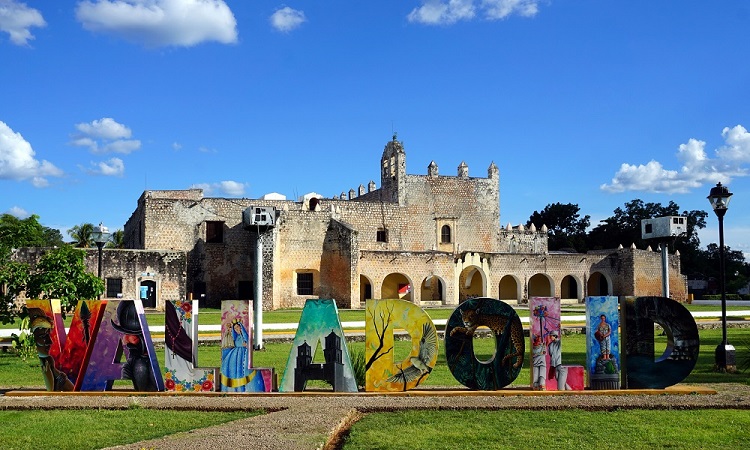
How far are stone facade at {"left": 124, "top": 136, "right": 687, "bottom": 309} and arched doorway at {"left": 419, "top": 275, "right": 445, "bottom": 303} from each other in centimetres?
5

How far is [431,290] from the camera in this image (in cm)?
3894

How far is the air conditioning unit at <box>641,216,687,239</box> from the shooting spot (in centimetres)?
2270

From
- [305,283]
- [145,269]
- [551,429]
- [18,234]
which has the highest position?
[18,234]

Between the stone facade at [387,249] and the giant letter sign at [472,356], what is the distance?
22.7 m

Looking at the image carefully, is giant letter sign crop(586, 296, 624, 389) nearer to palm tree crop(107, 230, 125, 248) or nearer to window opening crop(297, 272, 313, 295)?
window opening crop(297, 272, 313, 295)

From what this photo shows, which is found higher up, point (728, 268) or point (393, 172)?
point (393, 172)

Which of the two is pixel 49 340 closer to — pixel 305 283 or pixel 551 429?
pixel 551 429

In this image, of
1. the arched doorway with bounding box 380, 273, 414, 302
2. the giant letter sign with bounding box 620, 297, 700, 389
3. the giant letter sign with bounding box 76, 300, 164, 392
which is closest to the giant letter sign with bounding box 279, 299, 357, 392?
the giant letter sign with bounding box 76, 300, 164, 392

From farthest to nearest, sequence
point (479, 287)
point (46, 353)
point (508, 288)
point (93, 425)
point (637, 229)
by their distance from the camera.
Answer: point (637, 229), point (508, 288), point (479, 287), point (46, 353), point (93, 425)

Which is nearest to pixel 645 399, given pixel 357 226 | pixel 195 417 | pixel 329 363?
pixel 329 363

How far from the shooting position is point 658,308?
955cm

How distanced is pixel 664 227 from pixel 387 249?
18.6m

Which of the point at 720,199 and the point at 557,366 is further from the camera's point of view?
the point at 720,199

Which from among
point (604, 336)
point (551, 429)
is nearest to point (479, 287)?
point (604, 336)
